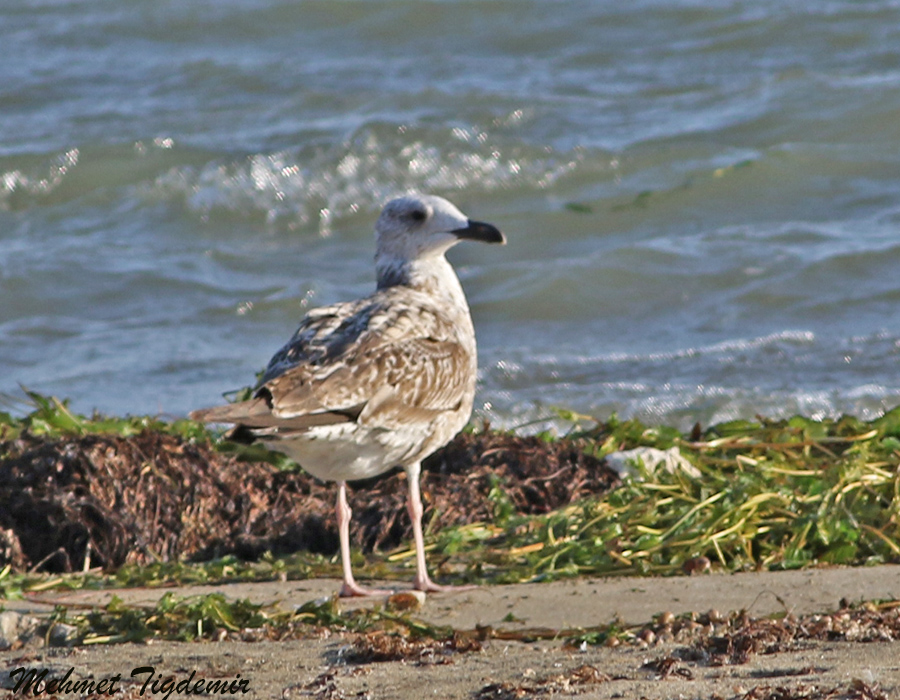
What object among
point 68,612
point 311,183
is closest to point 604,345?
point 311,183

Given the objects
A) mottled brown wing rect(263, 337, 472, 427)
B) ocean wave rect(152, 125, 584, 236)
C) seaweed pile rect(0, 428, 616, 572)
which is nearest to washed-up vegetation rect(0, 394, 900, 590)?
seaweed pile rect(0, 428, 616, 572)

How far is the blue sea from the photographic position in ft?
32.8

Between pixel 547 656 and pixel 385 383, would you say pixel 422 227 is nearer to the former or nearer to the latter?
pixel 385 383

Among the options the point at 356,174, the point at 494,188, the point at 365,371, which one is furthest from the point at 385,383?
the point at 356,174

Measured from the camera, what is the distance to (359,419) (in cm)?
515

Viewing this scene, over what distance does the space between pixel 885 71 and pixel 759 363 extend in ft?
26.1

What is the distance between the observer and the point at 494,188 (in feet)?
47.8

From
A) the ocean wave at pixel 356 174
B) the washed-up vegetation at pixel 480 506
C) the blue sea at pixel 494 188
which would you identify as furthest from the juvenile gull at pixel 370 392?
the ocean wave at pixel 356 174

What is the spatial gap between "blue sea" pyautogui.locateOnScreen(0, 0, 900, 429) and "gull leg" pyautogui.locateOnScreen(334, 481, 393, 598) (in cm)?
343

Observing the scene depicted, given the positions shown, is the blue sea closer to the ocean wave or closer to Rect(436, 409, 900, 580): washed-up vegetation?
the ocean wave

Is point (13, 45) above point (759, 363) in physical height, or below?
above

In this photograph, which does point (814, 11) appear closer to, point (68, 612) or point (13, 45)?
point (13, 45)

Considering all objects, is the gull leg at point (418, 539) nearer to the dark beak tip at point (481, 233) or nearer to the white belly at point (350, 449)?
the white belly at point (350, 449)

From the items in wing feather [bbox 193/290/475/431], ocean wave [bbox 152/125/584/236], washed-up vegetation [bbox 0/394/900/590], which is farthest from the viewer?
ocean wave [bbox 152/125/584/236]
